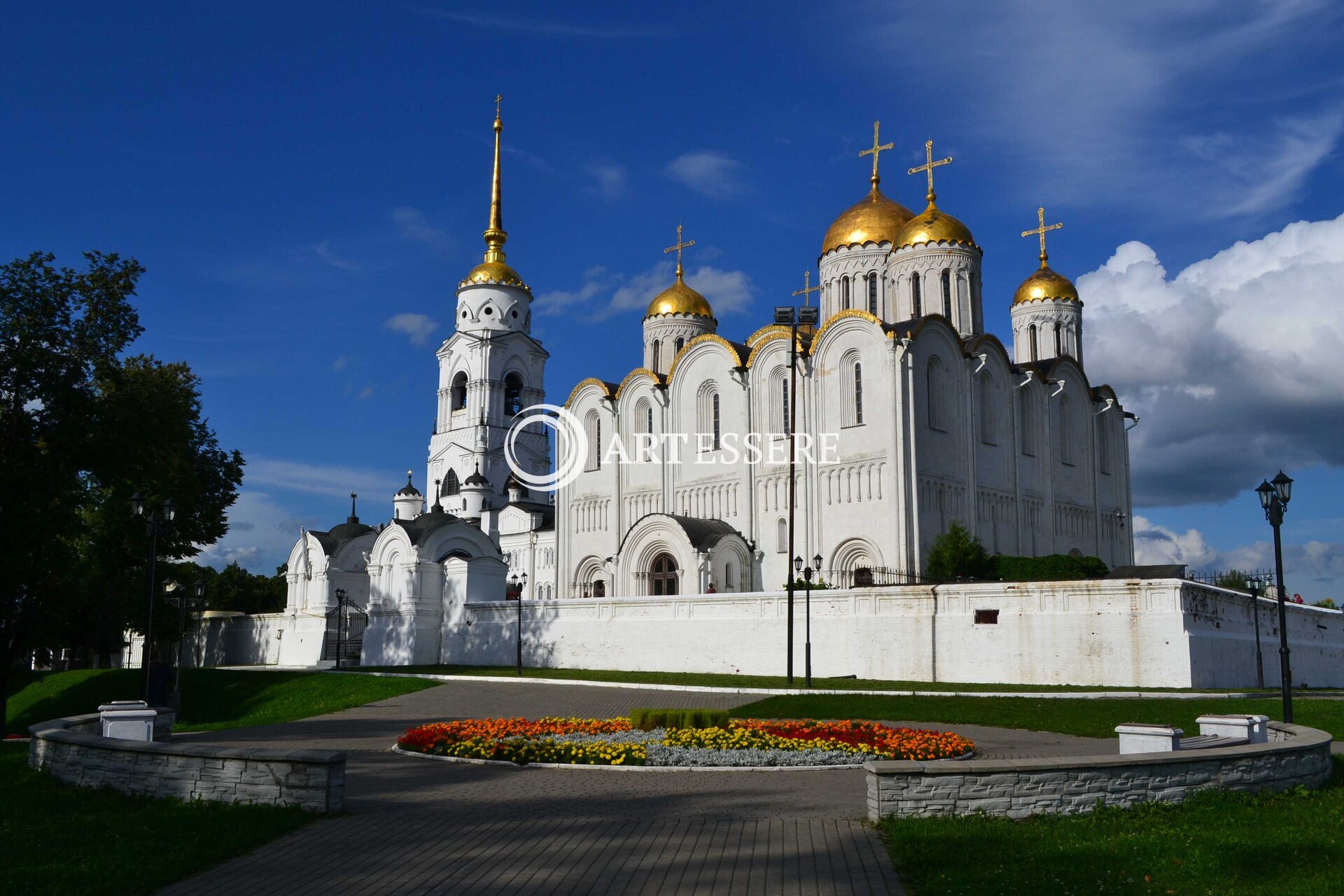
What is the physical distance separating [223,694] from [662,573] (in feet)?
51.4

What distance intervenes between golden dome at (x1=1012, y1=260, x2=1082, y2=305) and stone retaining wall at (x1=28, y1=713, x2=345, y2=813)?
4755 cm

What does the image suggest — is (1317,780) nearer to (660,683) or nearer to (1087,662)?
(1087,662)

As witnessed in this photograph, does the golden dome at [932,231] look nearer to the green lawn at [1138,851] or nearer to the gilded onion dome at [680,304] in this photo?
the gilded onion dome at [680,304]

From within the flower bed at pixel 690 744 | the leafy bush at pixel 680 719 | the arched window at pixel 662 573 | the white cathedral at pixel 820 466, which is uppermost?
the white cathedral at pixel 820 466

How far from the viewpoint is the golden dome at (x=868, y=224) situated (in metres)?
47.4

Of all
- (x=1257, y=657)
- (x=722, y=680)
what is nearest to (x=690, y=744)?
(x=722, y=680)

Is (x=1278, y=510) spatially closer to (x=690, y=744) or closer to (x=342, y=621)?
(x=690, y=744)

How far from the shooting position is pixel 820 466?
130 ft

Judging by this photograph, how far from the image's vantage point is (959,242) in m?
45.4

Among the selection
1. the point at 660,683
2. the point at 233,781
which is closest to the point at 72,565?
the point at 660,683

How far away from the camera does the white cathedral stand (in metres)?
38.5

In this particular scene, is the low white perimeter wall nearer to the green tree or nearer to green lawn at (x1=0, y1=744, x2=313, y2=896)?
the green tree

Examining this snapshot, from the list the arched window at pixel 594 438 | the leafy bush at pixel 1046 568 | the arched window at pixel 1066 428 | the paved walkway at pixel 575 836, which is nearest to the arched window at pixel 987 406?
the arched window at pixel 1066 428

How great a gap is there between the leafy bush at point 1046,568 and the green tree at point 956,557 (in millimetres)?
814
